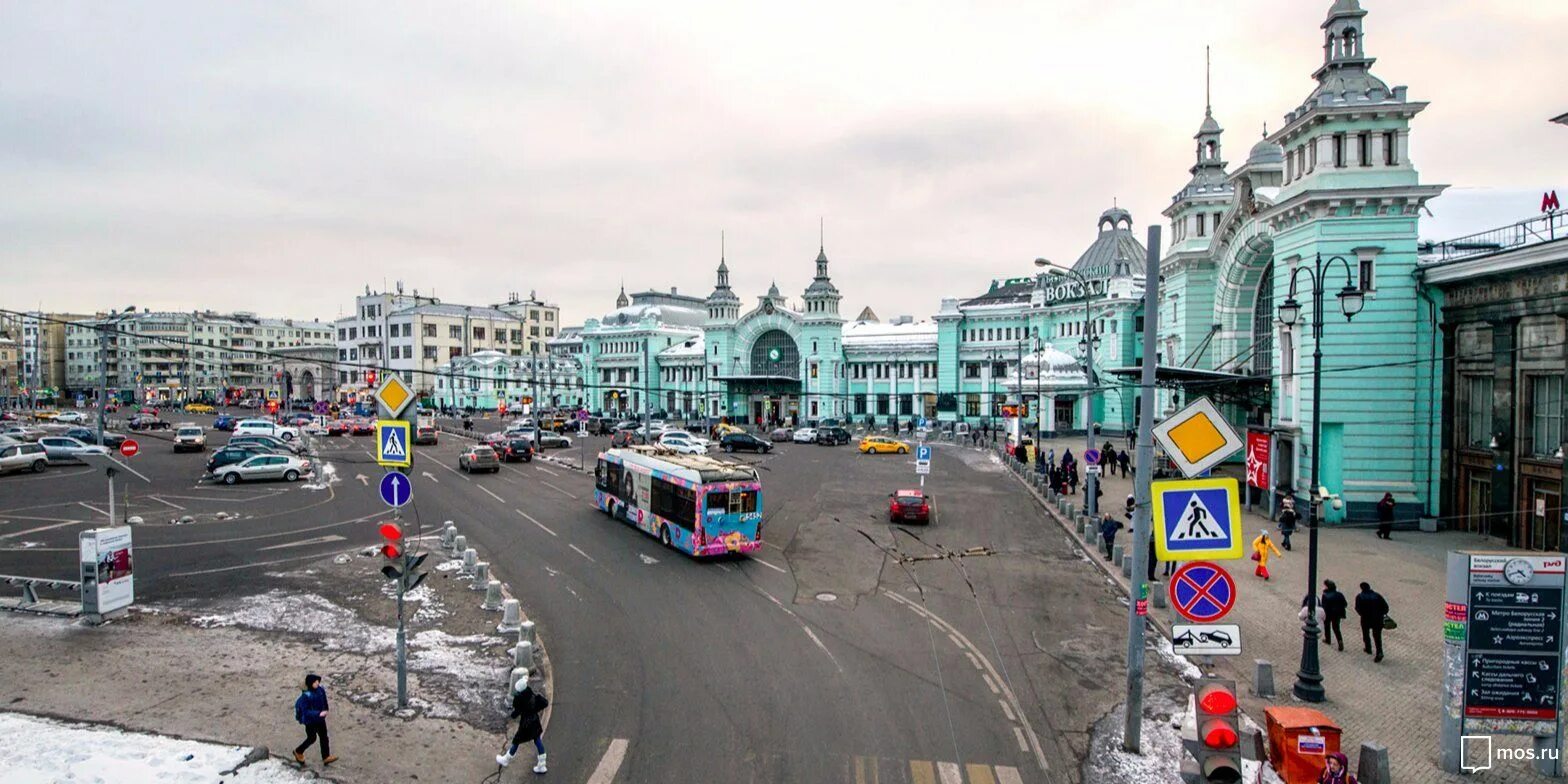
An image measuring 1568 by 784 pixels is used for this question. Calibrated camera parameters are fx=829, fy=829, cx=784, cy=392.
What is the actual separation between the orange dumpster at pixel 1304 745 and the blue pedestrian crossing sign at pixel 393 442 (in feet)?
41.6

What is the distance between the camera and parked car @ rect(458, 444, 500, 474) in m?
41.1

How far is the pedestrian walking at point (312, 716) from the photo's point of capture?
1001 centimetres

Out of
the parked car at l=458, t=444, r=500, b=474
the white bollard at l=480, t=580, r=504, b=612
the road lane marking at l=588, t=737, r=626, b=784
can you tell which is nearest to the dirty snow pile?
the road lane marking at l=588, t=737, r=626, b=784

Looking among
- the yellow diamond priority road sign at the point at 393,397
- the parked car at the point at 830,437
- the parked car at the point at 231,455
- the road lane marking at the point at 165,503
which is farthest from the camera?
the parked car at the point at 830,437

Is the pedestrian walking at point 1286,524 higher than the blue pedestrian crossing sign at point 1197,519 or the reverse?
the reverse

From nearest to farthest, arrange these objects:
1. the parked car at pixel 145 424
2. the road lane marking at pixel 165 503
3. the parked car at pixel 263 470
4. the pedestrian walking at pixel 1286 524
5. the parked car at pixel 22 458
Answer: the pedestrian walking at pixel 1286 524 < the road lane marking at pixel 165 503 < the parked car at pixel 263 470 < the parked car at pixel 22 458 < the parked car at pixel 145 424

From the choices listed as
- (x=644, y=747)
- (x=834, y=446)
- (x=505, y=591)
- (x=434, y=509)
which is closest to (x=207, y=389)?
(x=834, y=446)

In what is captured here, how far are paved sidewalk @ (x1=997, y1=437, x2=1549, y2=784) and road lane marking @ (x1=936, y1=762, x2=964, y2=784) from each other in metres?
5.20

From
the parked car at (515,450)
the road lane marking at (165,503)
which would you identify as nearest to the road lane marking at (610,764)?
the road lane marking at (165,503)

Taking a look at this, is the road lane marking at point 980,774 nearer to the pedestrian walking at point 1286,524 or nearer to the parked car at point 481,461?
the pedestrian walking at point 1286,524

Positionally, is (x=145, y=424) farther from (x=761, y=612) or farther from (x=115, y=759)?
(x=115, y=759)

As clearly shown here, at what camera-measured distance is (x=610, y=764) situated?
10352 millimetres

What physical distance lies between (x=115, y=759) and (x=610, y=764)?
19.6ft

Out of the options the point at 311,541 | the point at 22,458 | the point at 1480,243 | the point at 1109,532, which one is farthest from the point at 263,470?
the point at 1480,243
